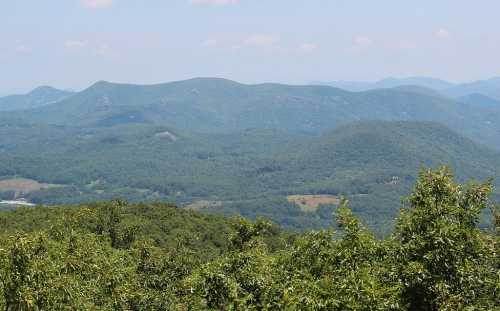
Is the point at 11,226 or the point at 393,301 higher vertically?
the point at 393,301

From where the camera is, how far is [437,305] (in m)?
28.4

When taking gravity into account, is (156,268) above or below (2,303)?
below

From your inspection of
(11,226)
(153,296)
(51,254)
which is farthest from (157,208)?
(51,254)

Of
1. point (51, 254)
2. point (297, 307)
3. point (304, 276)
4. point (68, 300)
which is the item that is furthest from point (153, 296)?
point (297, 307)

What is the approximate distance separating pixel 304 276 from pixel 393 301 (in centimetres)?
966

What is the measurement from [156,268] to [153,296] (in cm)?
1577

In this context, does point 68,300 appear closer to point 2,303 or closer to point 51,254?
point 2,303

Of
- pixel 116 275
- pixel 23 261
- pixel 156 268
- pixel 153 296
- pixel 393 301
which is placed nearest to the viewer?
pixel 393 301

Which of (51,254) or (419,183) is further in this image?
(51,254)

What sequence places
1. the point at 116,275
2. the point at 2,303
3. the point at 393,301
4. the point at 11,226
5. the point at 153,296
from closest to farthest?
1. the point at 393,301
2. the point at 2,303
3. the point at 116,275
4. the point at 153,296
5. the point at 11,226

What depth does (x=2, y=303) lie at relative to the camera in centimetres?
3425

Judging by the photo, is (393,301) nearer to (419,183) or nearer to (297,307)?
(297,307)

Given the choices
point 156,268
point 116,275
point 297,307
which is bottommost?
point 156,268

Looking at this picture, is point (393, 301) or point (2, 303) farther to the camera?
Result: point (2, 303)
